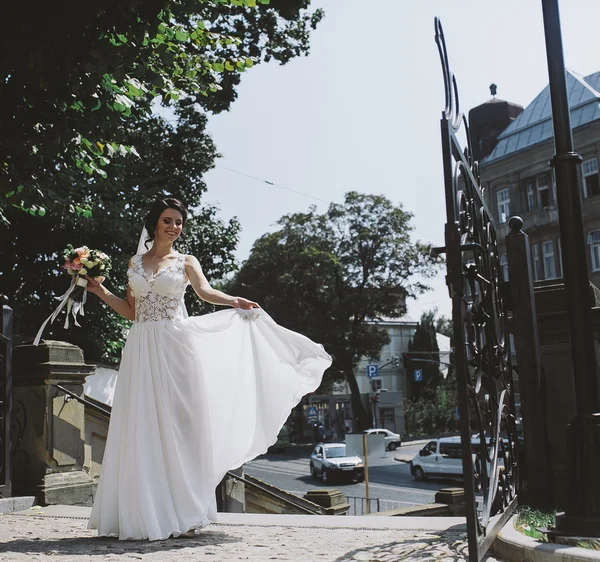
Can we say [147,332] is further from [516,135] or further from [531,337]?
[516,135]

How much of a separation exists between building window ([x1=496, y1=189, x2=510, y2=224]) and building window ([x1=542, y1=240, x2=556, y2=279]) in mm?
3159

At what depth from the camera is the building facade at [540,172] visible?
39812 mm

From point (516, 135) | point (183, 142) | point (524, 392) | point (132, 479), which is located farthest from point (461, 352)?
point (516, 135)

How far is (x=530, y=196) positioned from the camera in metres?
43.6

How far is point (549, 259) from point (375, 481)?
59.1 ft

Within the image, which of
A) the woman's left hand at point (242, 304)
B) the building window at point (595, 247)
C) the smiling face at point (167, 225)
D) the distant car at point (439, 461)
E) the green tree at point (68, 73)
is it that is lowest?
the distant car at point (439, 461)

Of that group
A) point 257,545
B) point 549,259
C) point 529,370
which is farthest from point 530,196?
point 257,545

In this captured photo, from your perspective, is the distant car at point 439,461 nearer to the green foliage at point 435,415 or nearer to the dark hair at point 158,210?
the green foliage at point 435,415

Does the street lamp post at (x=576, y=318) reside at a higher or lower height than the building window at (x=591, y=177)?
lower

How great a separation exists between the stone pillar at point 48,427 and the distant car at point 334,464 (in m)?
24.1

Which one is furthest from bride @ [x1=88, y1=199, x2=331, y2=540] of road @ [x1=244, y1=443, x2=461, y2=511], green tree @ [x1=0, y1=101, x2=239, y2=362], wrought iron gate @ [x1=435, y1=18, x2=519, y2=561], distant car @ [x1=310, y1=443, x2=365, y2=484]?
distant car @ [x1=310, y1=443, x2=365, y2=484]

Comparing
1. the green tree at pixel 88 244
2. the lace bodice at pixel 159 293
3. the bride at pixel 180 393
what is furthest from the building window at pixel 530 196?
the lace bodice at pixel 159 293

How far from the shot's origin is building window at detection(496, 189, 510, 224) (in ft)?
147

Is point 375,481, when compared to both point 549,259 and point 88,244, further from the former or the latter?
point 549,259
